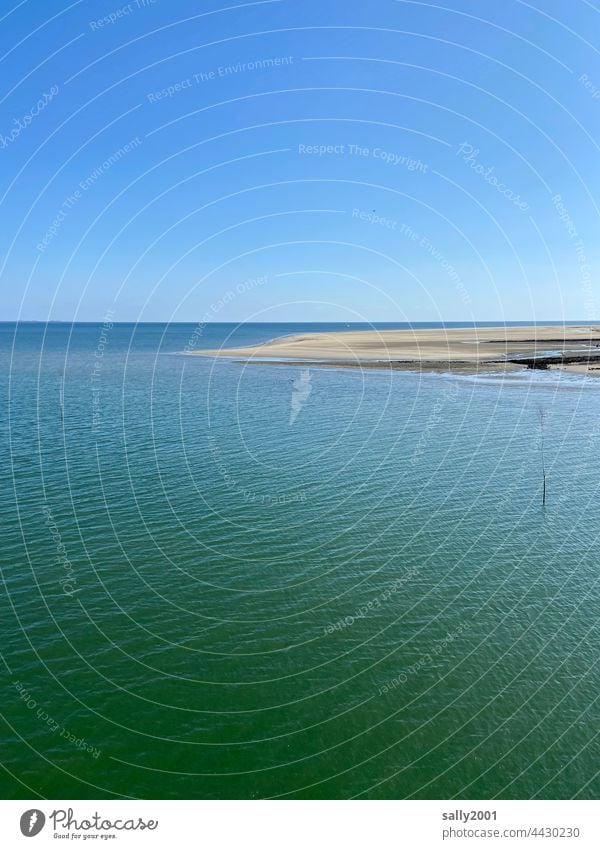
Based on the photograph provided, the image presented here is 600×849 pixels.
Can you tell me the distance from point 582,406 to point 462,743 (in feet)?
200

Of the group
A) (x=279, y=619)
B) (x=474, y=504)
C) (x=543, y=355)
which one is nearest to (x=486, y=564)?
(x=474, y=504)

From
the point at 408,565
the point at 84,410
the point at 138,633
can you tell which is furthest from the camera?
the point at 84,410

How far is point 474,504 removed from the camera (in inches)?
1442

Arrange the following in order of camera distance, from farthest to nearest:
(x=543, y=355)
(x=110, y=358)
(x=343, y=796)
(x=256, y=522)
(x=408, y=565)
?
(x=110, y=358) < (x=543, y=355) < (x=256, y=522) < (x=408, y=565) < (x=343, y=796)

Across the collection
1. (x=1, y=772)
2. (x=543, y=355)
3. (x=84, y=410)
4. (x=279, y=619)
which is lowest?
(x=1, y=772)

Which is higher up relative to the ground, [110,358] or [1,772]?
[110,358]

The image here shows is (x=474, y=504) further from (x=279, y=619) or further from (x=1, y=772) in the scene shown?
(x=1, y=772)

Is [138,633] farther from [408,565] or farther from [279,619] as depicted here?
[408,565]

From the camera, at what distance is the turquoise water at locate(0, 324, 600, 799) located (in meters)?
17.3

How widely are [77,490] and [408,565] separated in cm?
2240

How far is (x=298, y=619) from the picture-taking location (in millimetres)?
24141

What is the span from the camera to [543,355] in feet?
447

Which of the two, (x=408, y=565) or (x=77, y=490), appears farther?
(x=77, y=490)

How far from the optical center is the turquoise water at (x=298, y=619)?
17344 millimetres
